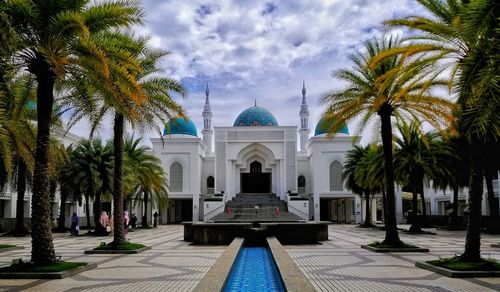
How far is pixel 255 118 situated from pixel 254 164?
433cm

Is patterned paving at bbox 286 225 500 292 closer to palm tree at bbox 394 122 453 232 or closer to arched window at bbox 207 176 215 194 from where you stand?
palm tree at bbox 394 122 453 232

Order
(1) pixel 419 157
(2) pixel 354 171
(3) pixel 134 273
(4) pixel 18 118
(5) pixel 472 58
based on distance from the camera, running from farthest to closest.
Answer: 1. (2) pixel 354 171
2. (1) pixel 419 157
3. (4) pixel 18 118
4. (3) pixel 134 273
5. (5) pixel 472 58

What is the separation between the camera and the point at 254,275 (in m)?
11.6

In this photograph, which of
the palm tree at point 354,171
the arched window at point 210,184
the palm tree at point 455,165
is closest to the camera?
the palm tree at point 455,165

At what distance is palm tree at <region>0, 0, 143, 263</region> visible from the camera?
34.8ft

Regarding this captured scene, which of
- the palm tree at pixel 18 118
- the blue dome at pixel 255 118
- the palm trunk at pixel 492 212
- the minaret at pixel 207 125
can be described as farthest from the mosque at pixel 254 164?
the palm tree at pixel 18 118

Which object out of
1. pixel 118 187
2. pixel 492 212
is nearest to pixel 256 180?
pixel 492 212

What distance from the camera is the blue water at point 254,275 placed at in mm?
9952

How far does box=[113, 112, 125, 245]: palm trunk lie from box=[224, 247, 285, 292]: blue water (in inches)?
164

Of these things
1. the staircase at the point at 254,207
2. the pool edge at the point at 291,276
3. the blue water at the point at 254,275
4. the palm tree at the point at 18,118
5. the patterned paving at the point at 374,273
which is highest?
the palm tree at the point at 18,118

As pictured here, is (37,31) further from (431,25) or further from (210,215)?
(210,215)

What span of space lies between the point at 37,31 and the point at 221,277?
22.2 feet

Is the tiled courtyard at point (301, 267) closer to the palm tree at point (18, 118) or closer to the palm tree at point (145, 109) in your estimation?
the palm tree at point (145, 109)

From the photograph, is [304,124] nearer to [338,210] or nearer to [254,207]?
[338,210]
